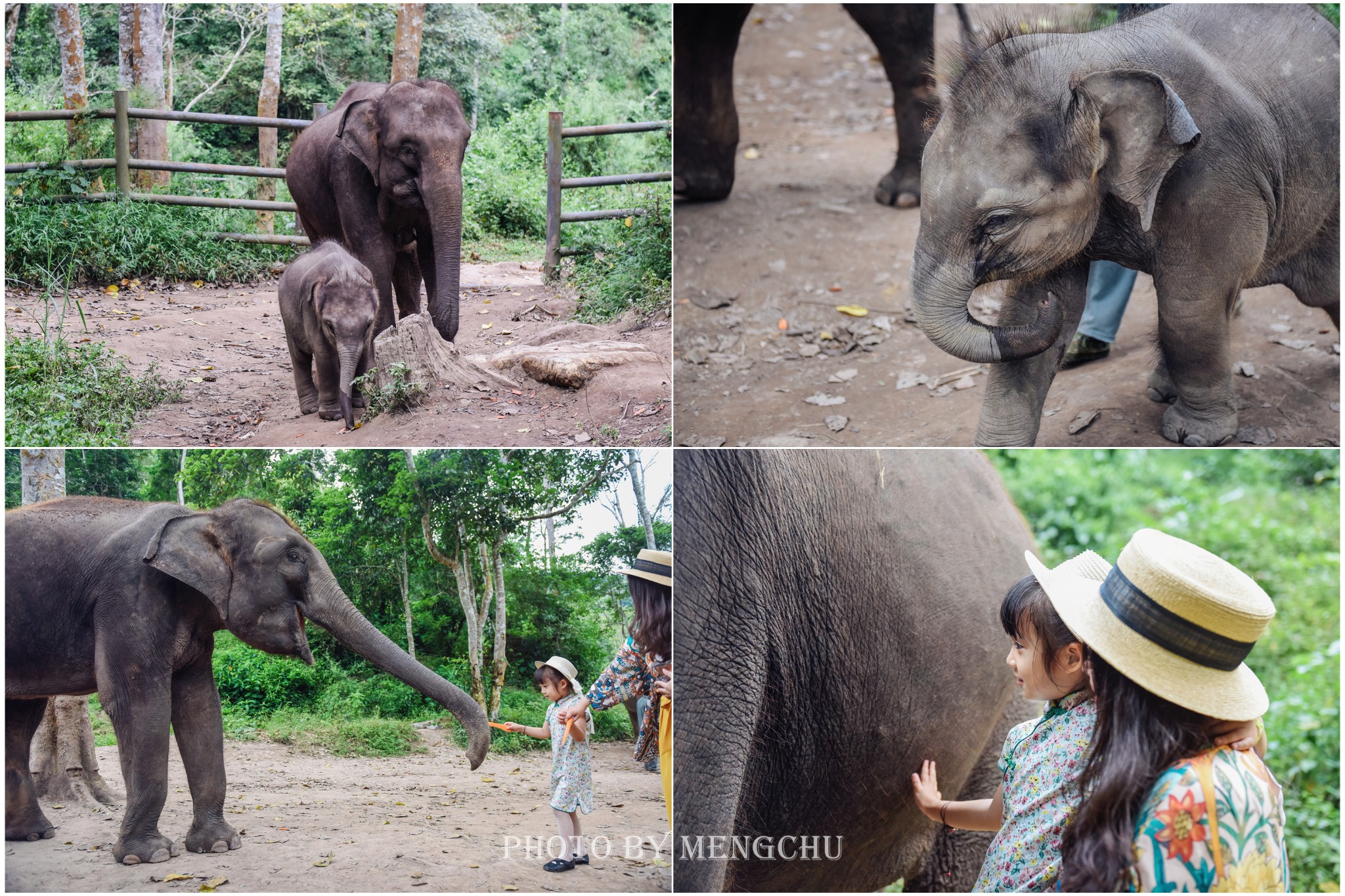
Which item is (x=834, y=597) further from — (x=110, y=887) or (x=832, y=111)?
(x=832, y=111)

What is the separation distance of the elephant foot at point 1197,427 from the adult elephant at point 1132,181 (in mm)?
17

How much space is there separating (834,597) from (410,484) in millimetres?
1132

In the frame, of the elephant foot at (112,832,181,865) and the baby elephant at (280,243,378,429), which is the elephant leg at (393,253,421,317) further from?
the elephant foot at (112,832,181,865)

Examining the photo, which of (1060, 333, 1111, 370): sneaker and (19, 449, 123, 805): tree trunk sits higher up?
(1060, 333, 1111, 370): sneaker

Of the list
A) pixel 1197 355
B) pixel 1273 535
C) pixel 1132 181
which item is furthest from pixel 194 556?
pixel 1273 535

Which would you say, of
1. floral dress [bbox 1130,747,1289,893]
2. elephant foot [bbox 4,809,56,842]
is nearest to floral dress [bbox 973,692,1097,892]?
floral dress [bbox 1130,747,1289,893]

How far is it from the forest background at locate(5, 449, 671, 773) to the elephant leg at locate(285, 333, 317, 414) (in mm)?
321

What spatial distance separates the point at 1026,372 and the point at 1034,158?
2.20 ft

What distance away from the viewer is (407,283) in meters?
3.64

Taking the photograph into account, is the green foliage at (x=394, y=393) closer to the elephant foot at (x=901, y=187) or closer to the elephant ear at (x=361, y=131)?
the elephant ear at (x=361, y=131)

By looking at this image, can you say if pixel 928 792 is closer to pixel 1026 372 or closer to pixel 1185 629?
pixel 1185 629

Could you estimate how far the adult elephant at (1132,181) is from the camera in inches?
101

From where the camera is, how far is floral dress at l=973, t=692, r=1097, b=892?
2051 millimetres

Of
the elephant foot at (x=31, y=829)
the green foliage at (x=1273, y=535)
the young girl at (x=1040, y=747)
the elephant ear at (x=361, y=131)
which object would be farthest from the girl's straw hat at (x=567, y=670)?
the green foliage at (x=1273, y=535)
